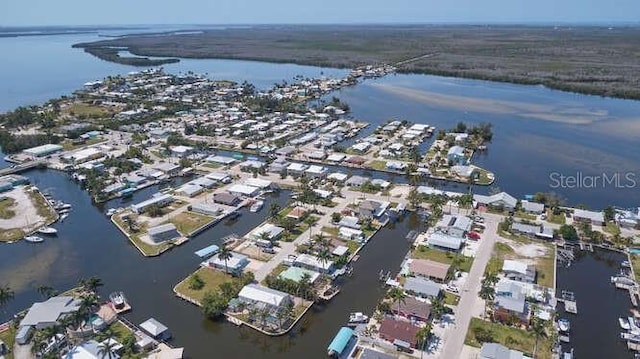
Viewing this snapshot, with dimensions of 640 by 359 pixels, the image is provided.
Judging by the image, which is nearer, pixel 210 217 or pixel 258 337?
pixel 258 337

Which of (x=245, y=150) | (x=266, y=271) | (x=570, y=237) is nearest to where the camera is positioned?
(x=266, y=271)

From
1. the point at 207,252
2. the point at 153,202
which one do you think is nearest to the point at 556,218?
the point at 207,252

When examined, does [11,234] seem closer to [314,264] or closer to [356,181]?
[314,264]

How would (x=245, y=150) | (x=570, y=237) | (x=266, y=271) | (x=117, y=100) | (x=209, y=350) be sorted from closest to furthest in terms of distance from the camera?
(x=209, y=350)
(x=266, y=271)
(x=570, y=237)
(x=245, y=150)
(x=117, y=100)

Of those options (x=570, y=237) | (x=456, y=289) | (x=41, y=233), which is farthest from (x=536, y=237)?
(x=41, y=233)

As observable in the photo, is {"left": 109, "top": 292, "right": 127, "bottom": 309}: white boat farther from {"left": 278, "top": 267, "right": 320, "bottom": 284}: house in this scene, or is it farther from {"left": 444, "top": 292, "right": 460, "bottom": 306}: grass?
{"left": 444, "top": 292, "right": 460, "bottom": 306}: grass

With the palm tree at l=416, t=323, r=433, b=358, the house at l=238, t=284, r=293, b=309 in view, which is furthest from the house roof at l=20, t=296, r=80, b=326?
the palm tree at l=416, t=323, r=433, b=358

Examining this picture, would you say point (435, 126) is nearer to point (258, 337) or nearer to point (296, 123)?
point (296, 123)
